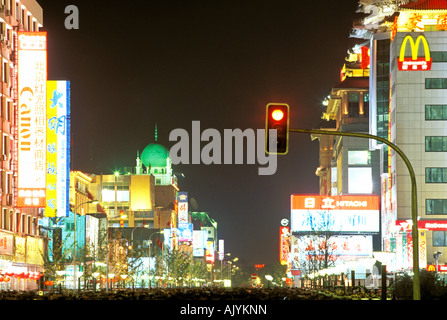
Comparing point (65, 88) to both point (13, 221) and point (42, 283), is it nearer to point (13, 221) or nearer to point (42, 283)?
point (13, 221)

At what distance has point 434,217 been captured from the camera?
408ft

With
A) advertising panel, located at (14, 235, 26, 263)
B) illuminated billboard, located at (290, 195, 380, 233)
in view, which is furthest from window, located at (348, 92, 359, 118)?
advertising panel, located at (14, 235, 26, 263)

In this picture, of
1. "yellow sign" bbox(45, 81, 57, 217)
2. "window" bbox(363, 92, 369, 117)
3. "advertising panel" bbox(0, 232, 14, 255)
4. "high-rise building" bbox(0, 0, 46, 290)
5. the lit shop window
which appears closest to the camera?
"advertising panel" bbox(0, 232, 14, 255)

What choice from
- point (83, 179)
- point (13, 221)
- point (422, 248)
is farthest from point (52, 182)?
point (83, 179)

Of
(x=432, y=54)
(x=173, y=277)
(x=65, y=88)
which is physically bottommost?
(x=173, y=277)

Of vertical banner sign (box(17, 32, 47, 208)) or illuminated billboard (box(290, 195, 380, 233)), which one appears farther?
illuminated billboard (box(290, 195, 380, 233))

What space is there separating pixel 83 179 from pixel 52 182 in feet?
204

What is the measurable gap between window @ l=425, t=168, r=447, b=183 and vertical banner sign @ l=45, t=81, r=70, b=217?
173 ft

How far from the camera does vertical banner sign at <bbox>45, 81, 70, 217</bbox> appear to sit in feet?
302

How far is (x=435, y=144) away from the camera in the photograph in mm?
124688

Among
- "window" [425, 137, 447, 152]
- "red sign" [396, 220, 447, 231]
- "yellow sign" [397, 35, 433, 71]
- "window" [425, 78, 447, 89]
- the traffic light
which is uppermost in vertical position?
"yellow sign" [397, 35, 433, 71]

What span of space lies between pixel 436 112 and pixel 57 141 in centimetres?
5557

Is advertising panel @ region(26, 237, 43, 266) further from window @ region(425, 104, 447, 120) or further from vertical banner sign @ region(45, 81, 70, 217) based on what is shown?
window @ region(425, 104, 447, 120)
